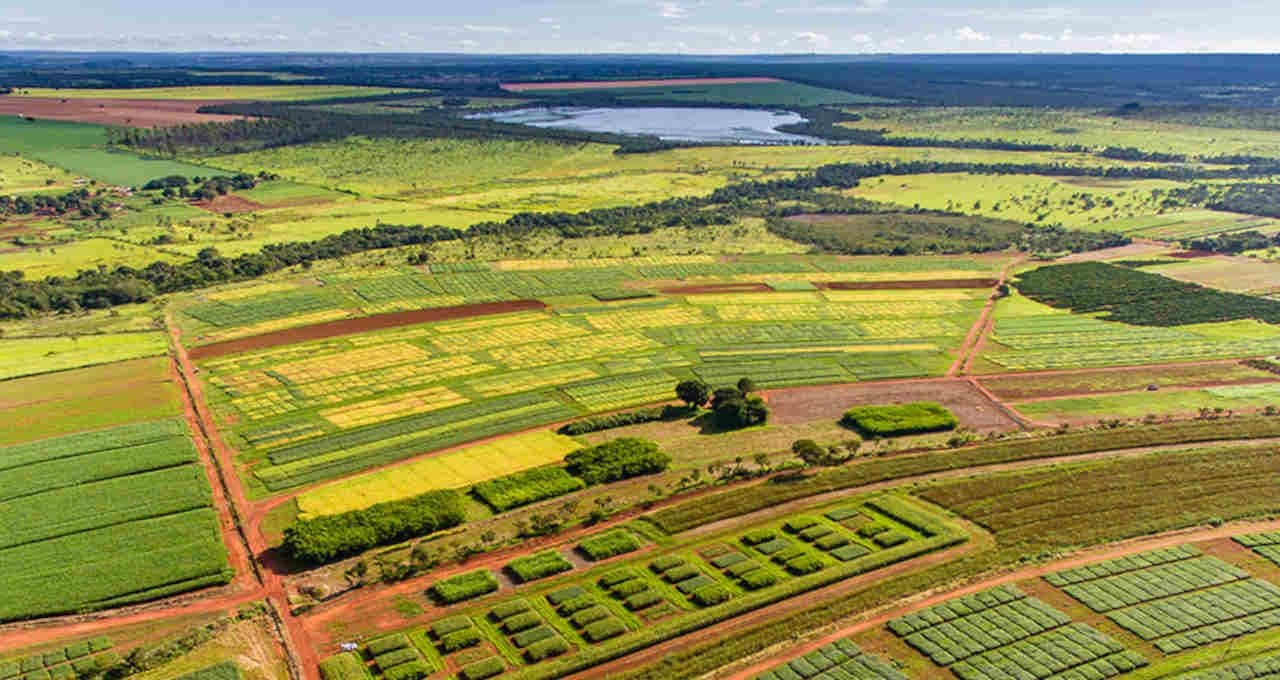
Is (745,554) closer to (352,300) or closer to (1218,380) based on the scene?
(1218,380)

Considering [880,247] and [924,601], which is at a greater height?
[880,247]

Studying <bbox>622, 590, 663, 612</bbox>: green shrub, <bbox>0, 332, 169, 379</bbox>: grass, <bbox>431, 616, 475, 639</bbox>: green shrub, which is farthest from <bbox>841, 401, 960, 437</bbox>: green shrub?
<bbox>0, 332, 169, 379</bbox>: grass

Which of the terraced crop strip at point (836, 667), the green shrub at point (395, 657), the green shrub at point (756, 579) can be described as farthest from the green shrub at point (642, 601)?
the green shrub at point (395, 657)

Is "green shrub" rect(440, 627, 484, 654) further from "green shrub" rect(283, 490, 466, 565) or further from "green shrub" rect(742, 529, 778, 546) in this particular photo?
"green shrub" rect(742, 529, 778, 546)

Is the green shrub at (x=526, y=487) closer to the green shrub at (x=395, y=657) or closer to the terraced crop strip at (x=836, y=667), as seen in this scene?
the green shrub at (x=395, y=657)

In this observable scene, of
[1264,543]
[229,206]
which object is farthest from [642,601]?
[229,206]

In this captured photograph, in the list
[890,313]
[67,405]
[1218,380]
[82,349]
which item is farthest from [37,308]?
[1218,380]
